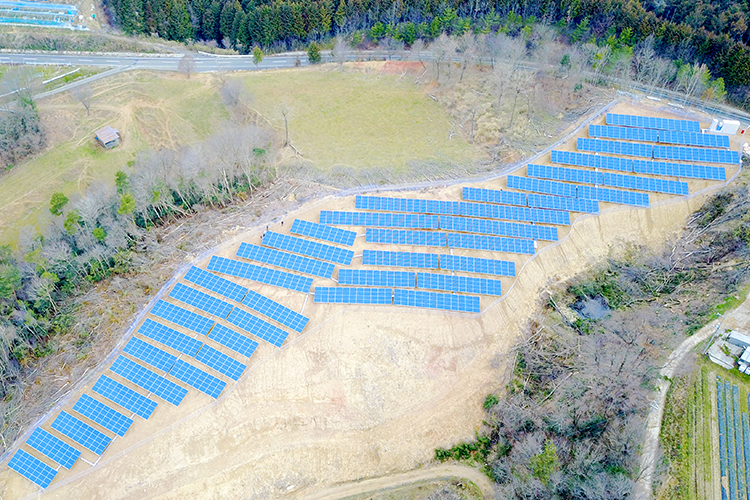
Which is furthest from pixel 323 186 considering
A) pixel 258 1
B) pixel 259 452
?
pixel 258 1

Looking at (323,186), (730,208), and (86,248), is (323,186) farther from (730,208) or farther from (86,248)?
(730,208)

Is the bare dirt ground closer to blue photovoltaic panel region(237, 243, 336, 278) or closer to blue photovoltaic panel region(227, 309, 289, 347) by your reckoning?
blue photovoltaic panel region(227, 309, 289, 347)

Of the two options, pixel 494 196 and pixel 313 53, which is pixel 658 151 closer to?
pixel 494 196

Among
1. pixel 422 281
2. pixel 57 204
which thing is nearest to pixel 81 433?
pixel 57 204

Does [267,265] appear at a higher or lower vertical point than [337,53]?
lower

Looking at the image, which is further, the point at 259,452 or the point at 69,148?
→ the point at 69,148

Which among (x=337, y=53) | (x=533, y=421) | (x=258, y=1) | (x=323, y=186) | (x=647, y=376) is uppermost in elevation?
(x=258, y=1)
